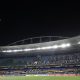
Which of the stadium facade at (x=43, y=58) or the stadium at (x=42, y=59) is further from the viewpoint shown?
the stadium facade at (x=43, y=58)

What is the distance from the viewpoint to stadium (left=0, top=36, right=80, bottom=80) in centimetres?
3050

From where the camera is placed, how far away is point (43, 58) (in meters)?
37.8

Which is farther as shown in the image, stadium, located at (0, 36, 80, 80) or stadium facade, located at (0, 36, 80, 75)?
stadium facade, located at (0, 36, 80, 75)

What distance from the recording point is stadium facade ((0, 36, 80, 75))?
31.1 meters

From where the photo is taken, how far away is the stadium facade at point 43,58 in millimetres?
31109

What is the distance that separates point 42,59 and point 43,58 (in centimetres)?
38

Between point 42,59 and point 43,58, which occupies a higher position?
point 43,58

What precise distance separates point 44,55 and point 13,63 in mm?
7292

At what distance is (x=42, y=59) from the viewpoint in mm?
37500

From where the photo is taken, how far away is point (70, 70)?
30094 millimetres

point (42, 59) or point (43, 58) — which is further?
point (43, 58)

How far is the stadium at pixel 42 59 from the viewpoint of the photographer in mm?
30500

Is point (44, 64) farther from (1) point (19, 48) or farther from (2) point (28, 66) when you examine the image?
(1) point (19, 48)

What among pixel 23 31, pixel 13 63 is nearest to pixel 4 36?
pixel 23 31
